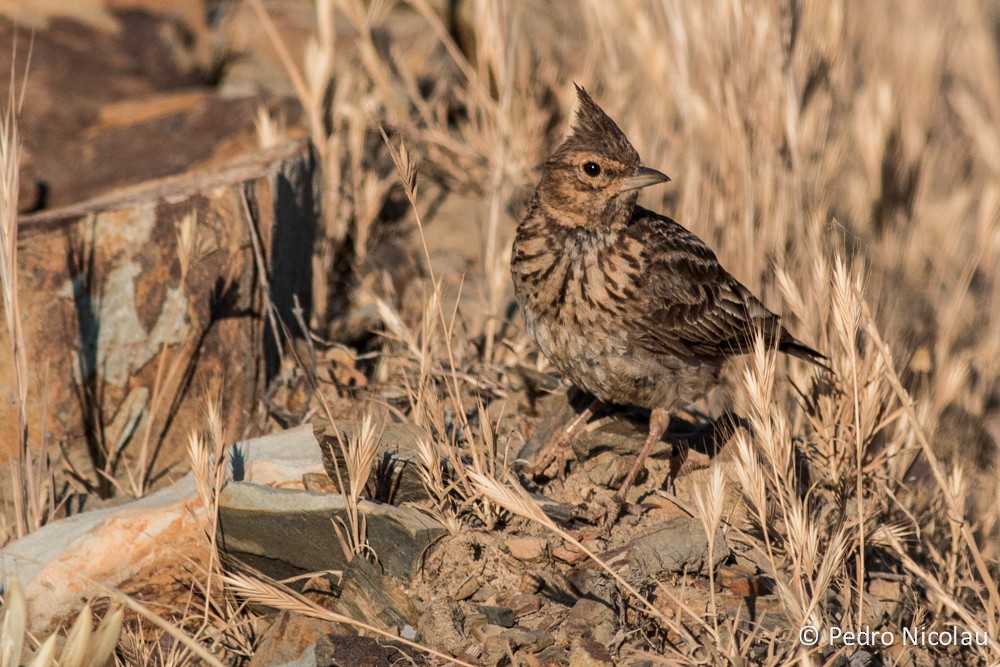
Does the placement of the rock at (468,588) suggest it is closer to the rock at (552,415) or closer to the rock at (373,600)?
the rock at (373,600)

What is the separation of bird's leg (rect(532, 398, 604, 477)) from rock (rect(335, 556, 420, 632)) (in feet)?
2.89

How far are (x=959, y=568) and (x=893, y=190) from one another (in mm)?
3452

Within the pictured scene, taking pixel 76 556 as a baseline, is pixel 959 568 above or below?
below

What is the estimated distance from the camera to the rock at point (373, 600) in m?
3.50

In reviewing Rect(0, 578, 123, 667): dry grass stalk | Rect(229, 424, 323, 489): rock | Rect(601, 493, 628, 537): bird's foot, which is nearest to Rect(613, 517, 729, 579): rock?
Rect(601, 493, 628, 537): bird's foot

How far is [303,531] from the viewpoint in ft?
12.1

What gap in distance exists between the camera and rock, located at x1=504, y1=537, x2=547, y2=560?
3.64m

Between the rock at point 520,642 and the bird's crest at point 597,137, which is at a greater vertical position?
the bird's crest at point 597,137

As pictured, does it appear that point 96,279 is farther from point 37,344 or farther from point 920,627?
point 920,627

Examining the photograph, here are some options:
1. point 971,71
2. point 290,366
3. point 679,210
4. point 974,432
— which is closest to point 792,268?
point 679,210

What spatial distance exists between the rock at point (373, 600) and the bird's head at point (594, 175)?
1595 mm

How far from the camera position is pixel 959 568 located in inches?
167

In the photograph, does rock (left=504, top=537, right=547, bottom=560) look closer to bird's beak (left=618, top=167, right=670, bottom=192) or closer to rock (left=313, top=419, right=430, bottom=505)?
rock (left=313, top=419, right=430, bottom=505)

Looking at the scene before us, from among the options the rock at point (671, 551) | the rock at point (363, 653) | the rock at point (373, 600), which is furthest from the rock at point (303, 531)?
the rock at point (671, 551)
